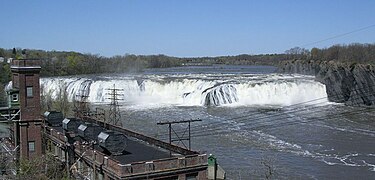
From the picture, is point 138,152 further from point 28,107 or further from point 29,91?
point 29,91

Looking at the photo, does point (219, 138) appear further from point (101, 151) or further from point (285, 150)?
point (101, 151)

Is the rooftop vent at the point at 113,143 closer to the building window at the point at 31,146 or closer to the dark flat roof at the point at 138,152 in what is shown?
the dark flat roof at the point at 138,152

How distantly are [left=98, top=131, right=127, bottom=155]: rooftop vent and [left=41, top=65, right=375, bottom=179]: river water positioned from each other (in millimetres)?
6783

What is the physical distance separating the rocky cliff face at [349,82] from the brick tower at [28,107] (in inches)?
1644

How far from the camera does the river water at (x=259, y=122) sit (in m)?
25.9

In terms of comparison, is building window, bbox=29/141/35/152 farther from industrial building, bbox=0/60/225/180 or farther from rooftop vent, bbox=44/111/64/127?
rooftop vent, bbox=44/111/64/127

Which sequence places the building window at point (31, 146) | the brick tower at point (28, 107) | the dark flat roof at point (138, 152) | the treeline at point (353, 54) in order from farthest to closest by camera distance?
the treeline at point (353, 54) → the building window at point (31, 146) → the brick tower at point (28, 107) → the dark flat roof at point (138, 152)

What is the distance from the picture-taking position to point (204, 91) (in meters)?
55.3

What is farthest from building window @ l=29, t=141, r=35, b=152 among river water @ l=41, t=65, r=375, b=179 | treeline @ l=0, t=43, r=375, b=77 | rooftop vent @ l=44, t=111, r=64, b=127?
river water @ l=41, t=65, r=375, b=179

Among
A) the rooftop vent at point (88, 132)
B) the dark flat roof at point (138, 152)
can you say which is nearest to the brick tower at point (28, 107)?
the dark flat roof at point (138, 152)

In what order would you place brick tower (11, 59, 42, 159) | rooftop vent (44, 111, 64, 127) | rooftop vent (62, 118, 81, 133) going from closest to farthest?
brick tower (11, 59, 42, 159), rooftop vent (62, 118, 81, 133), rooftop vent (44, 111, 64, 127)

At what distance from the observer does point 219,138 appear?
32781mm

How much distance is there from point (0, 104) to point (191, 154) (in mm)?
10554

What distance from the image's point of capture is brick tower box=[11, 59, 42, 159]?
72.0 ft
